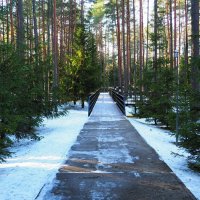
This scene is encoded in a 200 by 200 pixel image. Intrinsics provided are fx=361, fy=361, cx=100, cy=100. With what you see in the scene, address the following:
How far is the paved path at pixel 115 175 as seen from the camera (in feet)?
18.9

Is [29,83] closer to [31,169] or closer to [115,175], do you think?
[31,169]

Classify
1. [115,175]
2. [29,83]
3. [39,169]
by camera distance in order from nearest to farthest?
[115,175], [39,169], [29,83]

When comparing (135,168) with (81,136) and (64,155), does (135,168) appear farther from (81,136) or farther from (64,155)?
(81,136)

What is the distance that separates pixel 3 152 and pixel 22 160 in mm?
1394

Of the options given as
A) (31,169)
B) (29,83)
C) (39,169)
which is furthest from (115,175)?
(29,83)

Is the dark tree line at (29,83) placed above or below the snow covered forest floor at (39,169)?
above

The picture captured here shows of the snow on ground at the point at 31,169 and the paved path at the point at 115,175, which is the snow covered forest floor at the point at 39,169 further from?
the paved path at the point at 115,175

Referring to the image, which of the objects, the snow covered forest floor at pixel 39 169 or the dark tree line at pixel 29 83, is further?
the dark tree line at pixel 29 83

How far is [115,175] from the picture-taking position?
6957 mm

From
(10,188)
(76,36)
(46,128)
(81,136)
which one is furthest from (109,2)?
(10,188)

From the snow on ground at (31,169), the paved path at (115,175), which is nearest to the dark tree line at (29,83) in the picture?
the snow on ground at (31,169)

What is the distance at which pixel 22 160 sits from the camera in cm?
861

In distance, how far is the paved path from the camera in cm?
575

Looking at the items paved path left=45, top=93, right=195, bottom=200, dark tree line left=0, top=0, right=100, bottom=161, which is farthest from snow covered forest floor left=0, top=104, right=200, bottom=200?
dark tree line left=0, top=0, right=100, bottom=161
